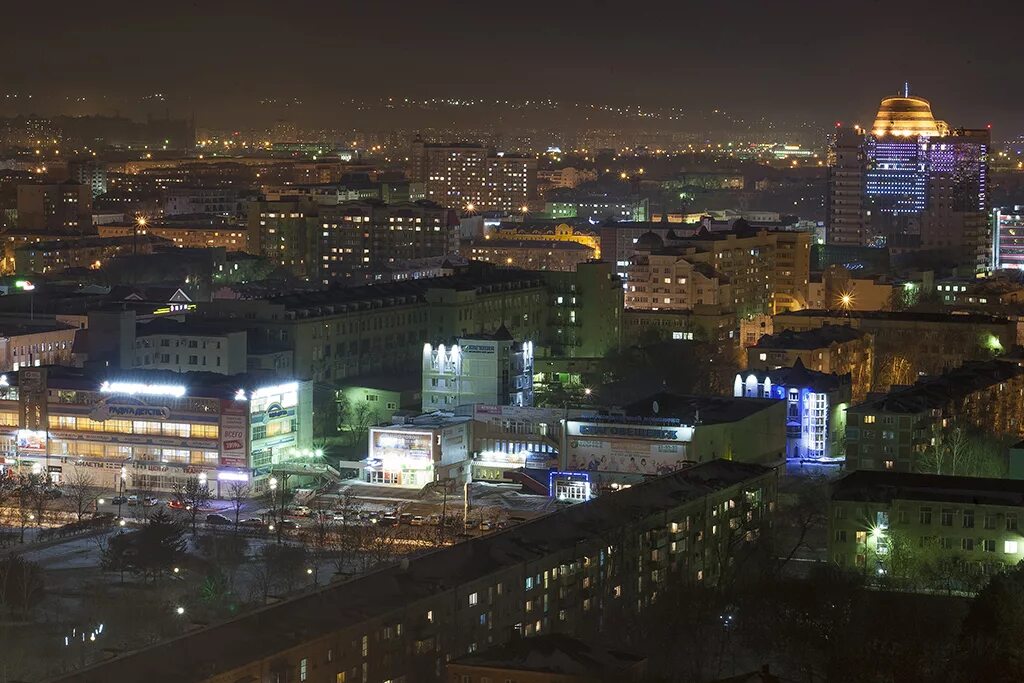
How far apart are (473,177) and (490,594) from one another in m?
48.8

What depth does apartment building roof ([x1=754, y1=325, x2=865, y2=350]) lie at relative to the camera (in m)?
29.3

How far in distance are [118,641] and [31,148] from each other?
Answer: 233 feet

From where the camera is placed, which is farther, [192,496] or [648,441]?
[648,441]

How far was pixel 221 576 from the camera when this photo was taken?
762 inches

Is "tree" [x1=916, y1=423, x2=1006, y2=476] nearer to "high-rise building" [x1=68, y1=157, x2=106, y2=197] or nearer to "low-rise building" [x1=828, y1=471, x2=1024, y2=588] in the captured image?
"low-rise building" [x1=828, y1=471, x2=1024, y2=588]

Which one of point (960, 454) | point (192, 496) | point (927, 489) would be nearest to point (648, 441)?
point (960, 454)

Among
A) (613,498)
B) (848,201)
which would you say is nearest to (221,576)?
(613,498)

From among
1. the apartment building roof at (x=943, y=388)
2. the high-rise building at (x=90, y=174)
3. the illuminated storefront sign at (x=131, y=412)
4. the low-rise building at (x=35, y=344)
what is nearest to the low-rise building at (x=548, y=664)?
the illuminated storefront sign at (x=131, y=412)

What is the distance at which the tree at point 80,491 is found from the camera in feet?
74.5

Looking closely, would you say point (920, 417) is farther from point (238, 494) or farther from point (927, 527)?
point (238, 494)

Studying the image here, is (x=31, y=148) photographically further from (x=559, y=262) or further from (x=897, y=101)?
(x=559, y=262)

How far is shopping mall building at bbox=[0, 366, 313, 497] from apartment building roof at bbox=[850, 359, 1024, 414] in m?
5.71

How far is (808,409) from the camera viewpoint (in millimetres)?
25734

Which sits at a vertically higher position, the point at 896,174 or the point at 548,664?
the point at 896,174
